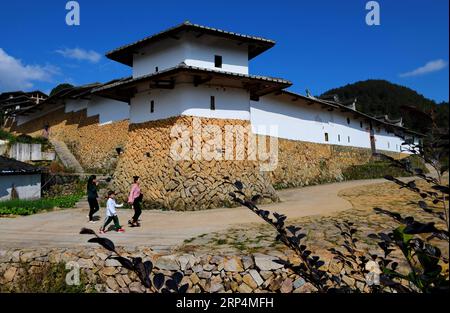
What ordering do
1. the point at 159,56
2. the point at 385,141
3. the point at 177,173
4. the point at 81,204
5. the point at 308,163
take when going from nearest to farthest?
the point at 177,173 < the point at 159,56 < the point at 81,204 < the point at 308,163 < the point at 385,141

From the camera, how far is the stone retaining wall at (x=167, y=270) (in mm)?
5910

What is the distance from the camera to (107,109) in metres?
25.0

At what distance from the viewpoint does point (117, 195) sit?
15500mm

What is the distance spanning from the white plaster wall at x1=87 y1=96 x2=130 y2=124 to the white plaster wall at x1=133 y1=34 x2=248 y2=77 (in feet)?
26.3

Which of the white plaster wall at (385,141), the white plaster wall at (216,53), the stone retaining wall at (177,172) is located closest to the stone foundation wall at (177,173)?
the stone retaining wall at (177,172)

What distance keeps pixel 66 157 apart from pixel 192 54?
16.0 metres

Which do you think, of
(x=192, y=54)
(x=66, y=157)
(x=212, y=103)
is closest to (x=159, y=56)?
(x=192, y=54)

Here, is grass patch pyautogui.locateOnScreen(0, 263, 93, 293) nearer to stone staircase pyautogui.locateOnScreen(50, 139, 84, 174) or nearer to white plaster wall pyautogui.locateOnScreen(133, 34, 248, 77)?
white plaster wall pyautogui.locateOnScreen(133, 34, 248, 77)

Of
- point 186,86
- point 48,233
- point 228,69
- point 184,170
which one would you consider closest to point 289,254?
point 48,233

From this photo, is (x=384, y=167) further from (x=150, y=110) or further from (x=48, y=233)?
(x=48, y=233)

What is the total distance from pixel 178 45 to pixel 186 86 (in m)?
2.24

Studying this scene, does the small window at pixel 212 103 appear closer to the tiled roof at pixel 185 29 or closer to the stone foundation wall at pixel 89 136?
the tiled roof at pixel 185 29

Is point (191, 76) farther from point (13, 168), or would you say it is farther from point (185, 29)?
point (13, 168)
